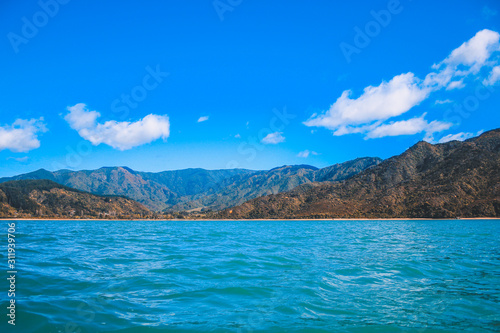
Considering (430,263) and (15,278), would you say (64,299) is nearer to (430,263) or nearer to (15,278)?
(15,278)

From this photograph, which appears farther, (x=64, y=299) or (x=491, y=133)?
(x=491, y=133)

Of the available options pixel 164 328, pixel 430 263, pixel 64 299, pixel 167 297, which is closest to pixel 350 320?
pixel 164 328

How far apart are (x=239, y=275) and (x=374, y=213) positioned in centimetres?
18185

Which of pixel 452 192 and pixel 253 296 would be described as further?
pixel 452 192

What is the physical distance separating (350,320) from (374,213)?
186604mm

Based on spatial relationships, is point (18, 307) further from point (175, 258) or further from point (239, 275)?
point (175, 258)

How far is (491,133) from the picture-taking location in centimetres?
19525

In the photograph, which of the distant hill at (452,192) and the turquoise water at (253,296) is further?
the distant hill at (452,192)

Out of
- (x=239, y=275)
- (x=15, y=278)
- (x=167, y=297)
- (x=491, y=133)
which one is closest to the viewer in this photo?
(x=167, y=297)

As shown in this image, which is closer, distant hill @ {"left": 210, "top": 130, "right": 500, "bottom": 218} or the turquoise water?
the turquoise water

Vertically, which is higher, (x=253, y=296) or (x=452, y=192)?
(x=452, y=192)

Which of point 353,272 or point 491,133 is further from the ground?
point 491,133

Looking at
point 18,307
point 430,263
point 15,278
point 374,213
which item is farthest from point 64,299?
point 374,213

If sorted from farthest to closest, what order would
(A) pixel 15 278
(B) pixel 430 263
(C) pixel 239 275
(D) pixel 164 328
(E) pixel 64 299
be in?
(B) pixel 430 263 → (C) pixel 239 275 → (A) pixel 15 278 → (E) pixel 64 299 → (D) pixel 164 328
